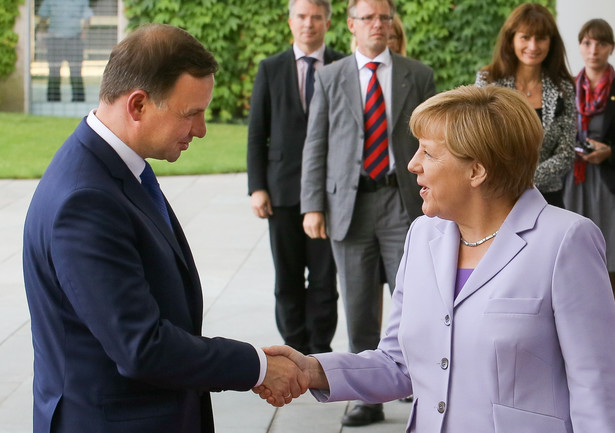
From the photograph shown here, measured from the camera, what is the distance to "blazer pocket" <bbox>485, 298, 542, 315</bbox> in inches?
99.4

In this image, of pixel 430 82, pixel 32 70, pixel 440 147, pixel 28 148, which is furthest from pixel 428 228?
pixel 32 70

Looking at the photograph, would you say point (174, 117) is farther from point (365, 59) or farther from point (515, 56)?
point (515, 56)

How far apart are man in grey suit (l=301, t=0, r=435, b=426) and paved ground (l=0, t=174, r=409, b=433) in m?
0.33

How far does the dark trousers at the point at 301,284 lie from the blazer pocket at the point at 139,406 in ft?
11.3

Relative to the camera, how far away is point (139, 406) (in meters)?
2.56

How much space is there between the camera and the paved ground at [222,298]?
5.26 meters

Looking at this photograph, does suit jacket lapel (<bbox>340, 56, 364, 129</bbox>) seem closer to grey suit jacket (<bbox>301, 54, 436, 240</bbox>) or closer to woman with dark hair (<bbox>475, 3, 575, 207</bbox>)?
grey suit jacket (<bbox>301, 54, 436, 240</bbox>)

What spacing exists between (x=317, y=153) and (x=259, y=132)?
0.80 metres

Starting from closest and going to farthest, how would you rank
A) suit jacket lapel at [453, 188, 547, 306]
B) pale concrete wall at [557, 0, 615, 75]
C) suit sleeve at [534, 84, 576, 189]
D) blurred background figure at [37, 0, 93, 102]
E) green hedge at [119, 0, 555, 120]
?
1. suit jacket lapel at [453, 188, 547, 306]
2. suit sleeve at [534, 84, 576, 189]
3. pale concrete wall at [557, 0, 615, 75]
4. green hedge at [119, 0, 555, 120]
5. blurred background figure at [37, 0, 93, 102]

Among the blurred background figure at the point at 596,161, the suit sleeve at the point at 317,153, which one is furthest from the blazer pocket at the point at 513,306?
the blurred background figure at the point at 596,161

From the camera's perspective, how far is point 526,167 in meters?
2.70

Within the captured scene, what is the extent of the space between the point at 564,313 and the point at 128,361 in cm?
104

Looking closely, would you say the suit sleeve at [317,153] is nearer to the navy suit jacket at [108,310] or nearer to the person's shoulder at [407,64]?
the person's shoulder at [407,64]

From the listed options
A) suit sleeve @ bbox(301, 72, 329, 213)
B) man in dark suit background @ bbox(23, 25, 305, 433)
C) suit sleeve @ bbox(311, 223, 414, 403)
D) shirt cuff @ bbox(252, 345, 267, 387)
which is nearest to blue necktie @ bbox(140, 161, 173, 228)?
man in dark suit background @ bbox(23, 25, 305, 433)
